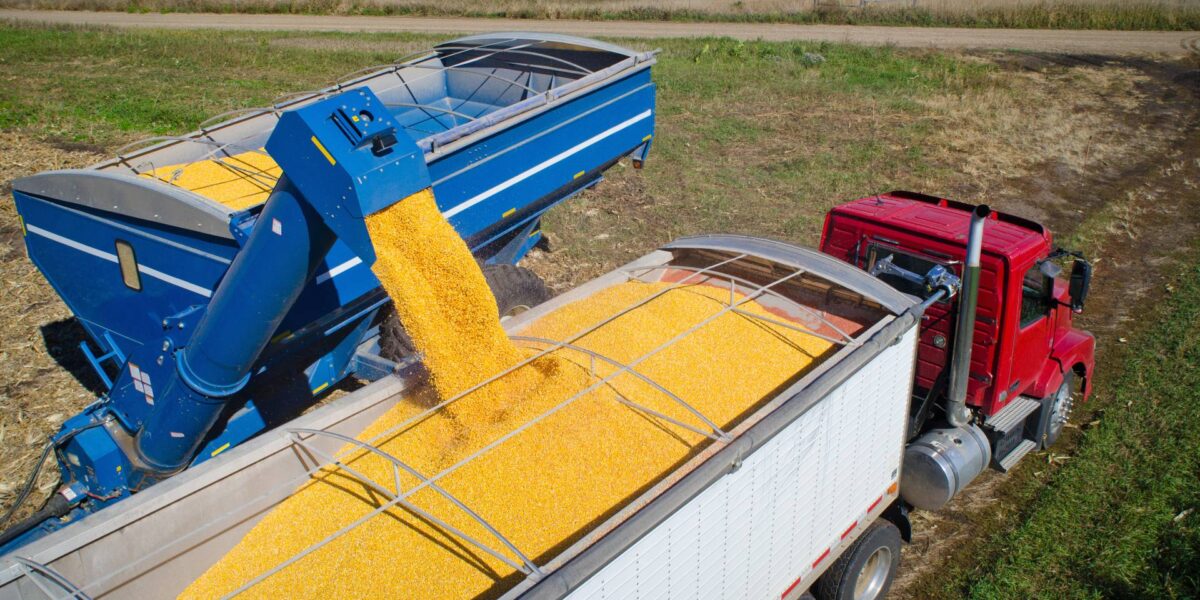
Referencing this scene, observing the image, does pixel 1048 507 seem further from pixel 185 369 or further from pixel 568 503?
pixel 185 369

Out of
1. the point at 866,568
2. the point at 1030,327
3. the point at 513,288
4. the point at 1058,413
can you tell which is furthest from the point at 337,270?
the point at 1058,413

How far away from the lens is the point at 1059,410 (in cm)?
704

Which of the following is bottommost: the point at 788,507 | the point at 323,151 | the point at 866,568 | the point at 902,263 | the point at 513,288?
the point at 866,568

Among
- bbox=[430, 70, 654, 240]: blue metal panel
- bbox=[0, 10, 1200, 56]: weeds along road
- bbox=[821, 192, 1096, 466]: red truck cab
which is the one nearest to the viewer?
bbox=[821, 192, 1096, 466]: red truck cab

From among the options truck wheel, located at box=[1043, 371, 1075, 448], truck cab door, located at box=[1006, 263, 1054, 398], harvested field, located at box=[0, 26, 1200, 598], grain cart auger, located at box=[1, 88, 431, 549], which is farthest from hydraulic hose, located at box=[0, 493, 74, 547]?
truck wheel, located at box=[1043, 371, 1075, 448]

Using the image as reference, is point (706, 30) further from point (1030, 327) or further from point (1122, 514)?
point (1122, 514)

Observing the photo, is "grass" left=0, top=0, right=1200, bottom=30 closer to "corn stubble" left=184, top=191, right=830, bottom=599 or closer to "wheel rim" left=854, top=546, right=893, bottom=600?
"wheel rim" left=854, top=546, right=893, bottom=600

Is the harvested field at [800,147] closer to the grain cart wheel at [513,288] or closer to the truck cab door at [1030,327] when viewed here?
the truck cab door at [1030,327]

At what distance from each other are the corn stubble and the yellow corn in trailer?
11mm

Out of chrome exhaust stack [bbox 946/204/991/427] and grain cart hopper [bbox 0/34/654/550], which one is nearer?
grain cart hopper [bbox 0/34/654/550]

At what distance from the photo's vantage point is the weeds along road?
75.9 ft

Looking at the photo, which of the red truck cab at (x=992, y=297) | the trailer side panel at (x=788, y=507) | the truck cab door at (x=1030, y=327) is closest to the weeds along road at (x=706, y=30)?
the red truck cab at (x=992, y=297)

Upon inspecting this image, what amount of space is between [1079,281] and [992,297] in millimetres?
770

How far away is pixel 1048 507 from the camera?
669 cm
